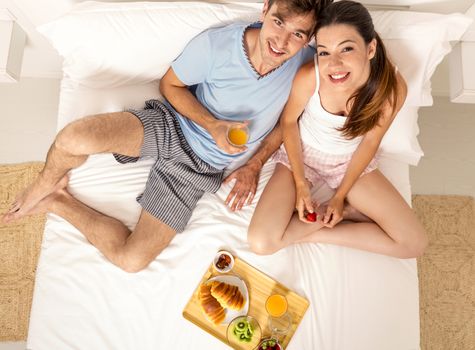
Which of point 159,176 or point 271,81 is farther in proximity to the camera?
point 159,176

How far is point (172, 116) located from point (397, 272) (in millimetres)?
1084

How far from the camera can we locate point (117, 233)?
1571 millimetres

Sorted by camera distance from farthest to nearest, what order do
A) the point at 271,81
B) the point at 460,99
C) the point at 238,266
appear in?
the point at 460,99, the point at 238,266, the point at 271,81

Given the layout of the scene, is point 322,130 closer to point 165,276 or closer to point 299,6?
point 299,6

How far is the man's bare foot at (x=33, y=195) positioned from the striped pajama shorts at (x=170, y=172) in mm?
268

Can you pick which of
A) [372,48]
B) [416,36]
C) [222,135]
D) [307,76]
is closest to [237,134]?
[222,135]

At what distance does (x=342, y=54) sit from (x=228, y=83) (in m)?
0.43

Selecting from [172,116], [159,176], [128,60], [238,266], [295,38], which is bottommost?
[238,266]

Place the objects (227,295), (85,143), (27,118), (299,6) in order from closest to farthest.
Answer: (299,6), (85,143), (227,295), (27,118)

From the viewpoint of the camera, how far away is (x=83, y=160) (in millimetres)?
1559

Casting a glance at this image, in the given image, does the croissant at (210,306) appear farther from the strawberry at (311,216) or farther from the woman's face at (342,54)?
the woman's face at (342,54)

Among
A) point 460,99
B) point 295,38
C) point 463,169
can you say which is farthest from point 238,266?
point 463,169

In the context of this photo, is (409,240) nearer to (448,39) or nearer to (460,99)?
(460,99)

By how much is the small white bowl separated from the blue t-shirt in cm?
36
